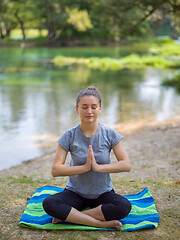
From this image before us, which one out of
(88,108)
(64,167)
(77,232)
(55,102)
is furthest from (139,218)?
(55,102)

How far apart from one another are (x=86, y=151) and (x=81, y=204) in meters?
0.46

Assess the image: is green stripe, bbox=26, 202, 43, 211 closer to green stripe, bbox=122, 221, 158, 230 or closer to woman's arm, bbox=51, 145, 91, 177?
woman's arm, bbox=51, 145, 91, 177

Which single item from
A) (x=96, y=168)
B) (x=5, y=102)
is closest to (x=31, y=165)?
(x=96, y=168)

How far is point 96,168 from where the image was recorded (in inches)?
101

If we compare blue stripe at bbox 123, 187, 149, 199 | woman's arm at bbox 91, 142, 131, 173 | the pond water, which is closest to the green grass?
the pond water

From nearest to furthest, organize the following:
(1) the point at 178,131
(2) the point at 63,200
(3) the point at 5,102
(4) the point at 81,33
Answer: (2) the point at 63,200 < (1) the point at 178,131 < (3) the point at 5,102 < (4) the point at 81,33

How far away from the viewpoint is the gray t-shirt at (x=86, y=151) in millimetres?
2730

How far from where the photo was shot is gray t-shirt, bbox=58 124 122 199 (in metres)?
2.73

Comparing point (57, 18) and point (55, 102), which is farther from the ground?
point (57, 18)

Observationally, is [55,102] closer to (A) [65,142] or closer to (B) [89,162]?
(A) [65,142]

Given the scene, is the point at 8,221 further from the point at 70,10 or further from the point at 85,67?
the point at 70,10

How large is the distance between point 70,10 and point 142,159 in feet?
136

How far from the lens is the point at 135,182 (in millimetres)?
3729

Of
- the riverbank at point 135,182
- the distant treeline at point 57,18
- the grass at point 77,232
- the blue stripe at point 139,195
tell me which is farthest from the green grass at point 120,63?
the blue stripe at point 139,195
